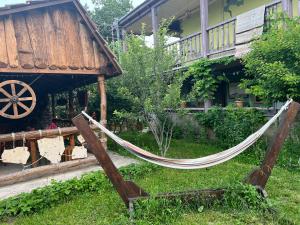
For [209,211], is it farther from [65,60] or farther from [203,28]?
[203,28]

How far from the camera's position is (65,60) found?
6738 millimetres

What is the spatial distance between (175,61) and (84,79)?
3.22 metres

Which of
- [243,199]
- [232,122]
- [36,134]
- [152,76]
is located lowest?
[243,199]

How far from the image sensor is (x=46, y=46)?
21.4 feet

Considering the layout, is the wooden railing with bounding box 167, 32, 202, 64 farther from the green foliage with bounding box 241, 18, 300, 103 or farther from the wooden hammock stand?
the wooden hammock stand

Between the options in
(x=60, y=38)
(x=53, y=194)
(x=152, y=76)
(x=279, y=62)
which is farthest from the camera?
(x=152, y=76)

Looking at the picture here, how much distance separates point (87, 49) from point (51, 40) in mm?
900

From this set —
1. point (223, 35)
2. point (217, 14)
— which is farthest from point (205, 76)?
point (217, 14)

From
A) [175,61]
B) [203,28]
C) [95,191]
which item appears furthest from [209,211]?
[203,28]

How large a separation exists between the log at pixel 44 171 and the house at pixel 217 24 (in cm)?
387

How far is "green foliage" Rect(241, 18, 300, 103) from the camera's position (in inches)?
222

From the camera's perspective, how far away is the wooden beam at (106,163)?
3892 millimetres

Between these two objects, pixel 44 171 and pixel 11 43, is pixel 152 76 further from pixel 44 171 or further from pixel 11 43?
pixel 44 171

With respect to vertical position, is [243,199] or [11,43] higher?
[11,43]
